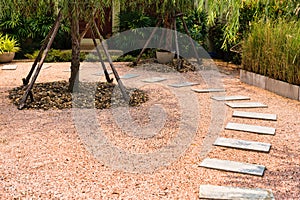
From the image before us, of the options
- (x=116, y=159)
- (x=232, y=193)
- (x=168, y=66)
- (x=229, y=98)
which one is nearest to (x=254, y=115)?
(x=229, y=98)

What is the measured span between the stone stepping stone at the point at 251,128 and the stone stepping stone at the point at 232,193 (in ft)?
4.89

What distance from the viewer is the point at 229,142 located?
401 centimetres

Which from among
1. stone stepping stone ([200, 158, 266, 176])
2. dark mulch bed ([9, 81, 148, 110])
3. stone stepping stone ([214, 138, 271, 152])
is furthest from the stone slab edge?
stone stepping stone ([200, 158, 266, 176])

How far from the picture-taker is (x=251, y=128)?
4.48 metres

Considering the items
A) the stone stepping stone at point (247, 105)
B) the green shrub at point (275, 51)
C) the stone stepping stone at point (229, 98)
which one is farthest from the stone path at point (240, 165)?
the green shrub at point (275, 51)

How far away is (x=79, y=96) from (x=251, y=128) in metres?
2.47

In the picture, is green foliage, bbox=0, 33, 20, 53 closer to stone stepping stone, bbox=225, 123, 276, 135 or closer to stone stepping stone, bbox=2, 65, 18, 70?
stone stepping stone, bbox=2, 65, 18, 70

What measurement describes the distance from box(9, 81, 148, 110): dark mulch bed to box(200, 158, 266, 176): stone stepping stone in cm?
218

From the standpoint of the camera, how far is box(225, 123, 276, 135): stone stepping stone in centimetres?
438

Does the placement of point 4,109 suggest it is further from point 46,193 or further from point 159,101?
point 46,193

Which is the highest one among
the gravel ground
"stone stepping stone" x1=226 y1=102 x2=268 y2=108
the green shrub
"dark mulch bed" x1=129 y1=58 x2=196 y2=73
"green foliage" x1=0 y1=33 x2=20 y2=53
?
the green shrub

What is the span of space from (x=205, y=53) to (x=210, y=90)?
362 centimetres

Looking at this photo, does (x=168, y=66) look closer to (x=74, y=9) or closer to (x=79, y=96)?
(x=79, y=96)

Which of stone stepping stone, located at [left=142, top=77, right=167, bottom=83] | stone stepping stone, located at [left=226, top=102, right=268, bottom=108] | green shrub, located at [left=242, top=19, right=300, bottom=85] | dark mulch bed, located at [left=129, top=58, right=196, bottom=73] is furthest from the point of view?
dark mulch bed, located at [left=129, top=58, right=196, bottom=73]
